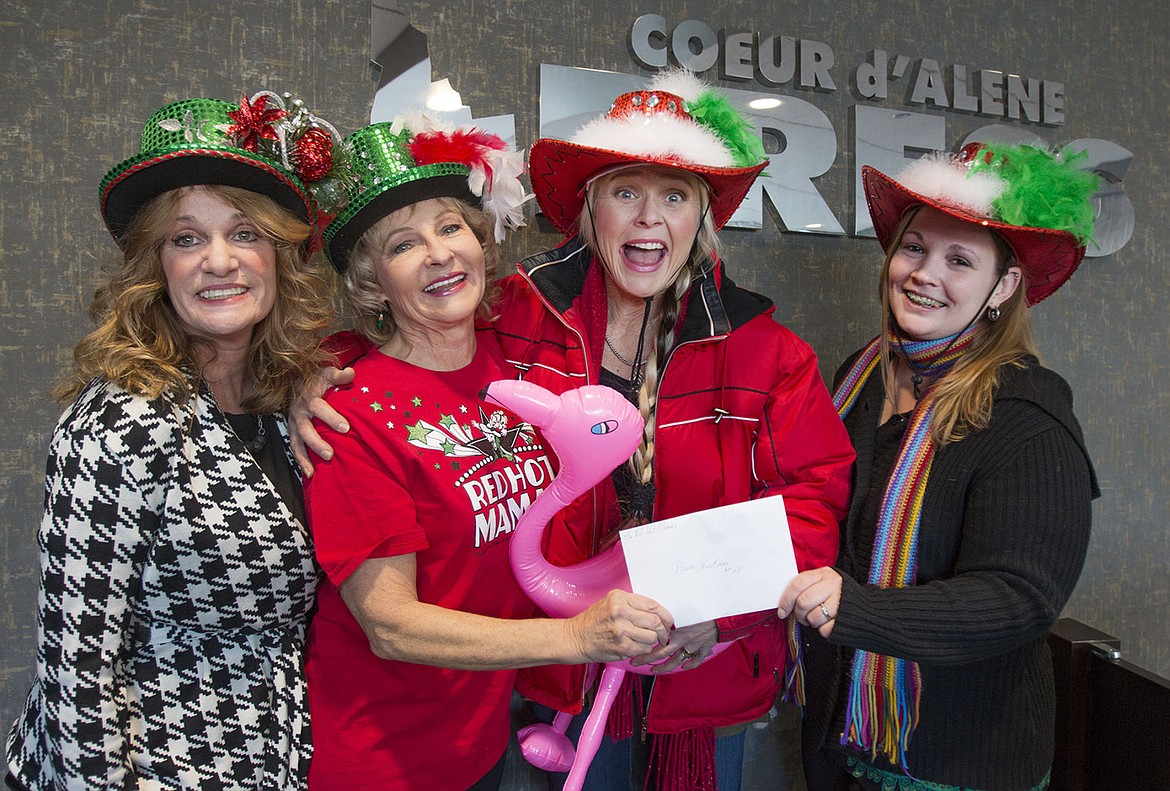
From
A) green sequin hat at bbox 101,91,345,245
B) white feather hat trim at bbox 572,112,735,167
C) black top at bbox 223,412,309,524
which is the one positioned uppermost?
white feather hat trim at bbox 572,112,735,167

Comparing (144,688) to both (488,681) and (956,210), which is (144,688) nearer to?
(488,681)

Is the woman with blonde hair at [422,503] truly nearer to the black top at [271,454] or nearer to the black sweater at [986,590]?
the black top at [271,454]

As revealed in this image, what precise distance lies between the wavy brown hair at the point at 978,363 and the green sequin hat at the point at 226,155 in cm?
129

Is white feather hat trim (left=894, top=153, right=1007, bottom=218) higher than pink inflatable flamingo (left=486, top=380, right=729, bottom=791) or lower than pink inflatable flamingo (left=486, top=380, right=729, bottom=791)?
higher

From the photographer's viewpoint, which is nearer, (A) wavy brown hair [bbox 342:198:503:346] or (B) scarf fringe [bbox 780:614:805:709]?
(A) wavy brown hair [bbox 342:198:503:346]

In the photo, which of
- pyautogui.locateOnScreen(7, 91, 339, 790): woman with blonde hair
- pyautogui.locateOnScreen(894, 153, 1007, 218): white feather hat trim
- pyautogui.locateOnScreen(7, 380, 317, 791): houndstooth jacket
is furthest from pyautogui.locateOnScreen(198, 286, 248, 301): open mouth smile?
pyautogui.locateOnScreen(894, 153, 1007, 218): white feather hat trim

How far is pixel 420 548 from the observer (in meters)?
1.32

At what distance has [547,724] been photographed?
1728 mm

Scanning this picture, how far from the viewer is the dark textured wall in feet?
5.88

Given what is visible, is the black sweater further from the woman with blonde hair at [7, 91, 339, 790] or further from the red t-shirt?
the woman with blonde hair at [7, 91, 339, 790]

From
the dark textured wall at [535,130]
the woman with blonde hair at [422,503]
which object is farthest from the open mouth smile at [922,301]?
the woman with blonde hair at [422,503]

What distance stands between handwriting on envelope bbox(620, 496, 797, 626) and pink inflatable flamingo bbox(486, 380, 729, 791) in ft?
0.48

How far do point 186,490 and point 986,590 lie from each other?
4.66 ft

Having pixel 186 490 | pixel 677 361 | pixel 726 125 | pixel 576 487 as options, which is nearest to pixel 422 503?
pixel 576 487
